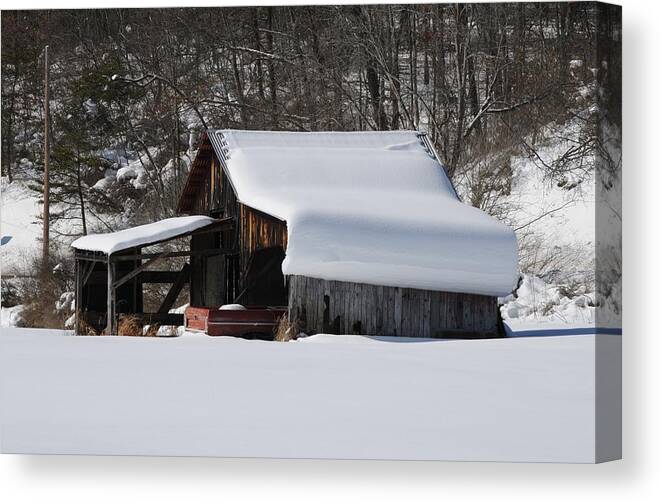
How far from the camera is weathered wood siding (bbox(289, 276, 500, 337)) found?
18.6 m

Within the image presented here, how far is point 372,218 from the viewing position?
18672 millimetres

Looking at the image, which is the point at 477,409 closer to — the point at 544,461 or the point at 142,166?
the point at 544,461

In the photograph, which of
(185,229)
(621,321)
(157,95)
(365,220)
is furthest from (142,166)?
(621,321)

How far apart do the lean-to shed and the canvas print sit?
0.14 feet

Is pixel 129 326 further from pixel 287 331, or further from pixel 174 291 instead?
pixel 287 331

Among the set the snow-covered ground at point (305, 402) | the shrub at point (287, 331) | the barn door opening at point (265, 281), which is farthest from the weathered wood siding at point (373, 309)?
the barn door opening at point (265, 281)

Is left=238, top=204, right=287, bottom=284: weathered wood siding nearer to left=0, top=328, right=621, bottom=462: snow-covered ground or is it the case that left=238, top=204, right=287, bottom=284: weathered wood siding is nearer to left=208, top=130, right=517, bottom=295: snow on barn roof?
left=208, top=130, right=517, bottom=295: snow on barn roof

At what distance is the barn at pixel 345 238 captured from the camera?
18469 millimetres

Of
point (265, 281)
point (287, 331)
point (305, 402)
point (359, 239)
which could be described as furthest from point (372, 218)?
point (305, 402)

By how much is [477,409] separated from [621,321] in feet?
6.72

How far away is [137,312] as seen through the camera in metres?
23.7

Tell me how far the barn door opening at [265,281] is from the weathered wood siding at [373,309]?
8.35 ft

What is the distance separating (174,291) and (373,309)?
6.04m

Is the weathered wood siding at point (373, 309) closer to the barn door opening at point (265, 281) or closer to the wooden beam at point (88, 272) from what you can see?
the barn door opening at point (265, 281)
